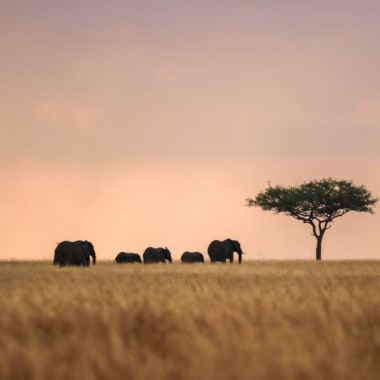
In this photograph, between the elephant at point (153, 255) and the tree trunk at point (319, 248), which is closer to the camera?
the elephant at point (153, 255)

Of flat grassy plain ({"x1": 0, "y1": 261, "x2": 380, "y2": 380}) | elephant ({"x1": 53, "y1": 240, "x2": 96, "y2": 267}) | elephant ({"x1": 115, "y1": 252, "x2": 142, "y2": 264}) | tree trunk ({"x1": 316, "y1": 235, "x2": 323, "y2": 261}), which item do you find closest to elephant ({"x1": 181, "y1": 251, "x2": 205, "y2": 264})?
elephant ({"x1": 115, "y1": 252, "x2": 142, "y2": 264})

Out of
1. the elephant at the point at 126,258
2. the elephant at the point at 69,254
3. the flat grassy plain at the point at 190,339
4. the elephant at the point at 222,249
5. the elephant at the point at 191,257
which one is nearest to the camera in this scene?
the flat grassy plain at the point at 190,339

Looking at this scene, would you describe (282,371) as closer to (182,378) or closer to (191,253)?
(182,378)

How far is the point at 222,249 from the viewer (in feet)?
158

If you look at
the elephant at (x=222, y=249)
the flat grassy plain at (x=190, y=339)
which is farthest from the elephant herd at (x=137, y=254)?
the flat grassy plain at (x=190, y=339)

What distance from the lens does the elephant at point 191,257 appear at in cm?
4516

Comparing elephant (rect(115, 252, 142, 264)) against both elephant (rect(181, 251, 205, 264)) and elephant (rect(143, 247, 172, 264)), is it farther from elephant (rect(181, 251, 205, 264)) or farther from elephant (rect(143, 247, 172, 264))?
elephant (rect(181, 251, 205, 264))

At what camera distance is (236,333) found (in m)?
7.06

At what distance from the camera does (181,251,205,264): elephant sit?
45.2 m

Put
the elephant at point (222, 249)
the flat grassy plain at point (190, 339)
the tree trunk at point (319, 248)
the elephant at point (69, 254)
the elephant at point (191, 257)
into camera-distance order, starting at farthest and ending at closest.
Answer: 1. the tree trunk at point (319, 248)
2. the elephant at point (222, 249)
3. the elephant at point (191, 257)
4. the elephant at point (69, 254)
5. the flat grassy plain at point (190, 339)

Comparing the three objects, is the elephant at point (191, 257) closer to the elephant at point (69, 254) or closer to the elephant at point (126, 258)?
the elephant at point (126, 258)

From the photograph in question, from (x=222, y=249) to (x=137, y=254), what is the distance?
248 inches

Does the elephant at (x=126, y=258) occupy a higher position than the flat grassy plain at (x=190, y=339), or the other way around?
the elephant at (x=126, y=258)

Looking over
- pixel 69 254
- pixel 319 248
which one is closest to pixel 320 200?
pixel 319 248
